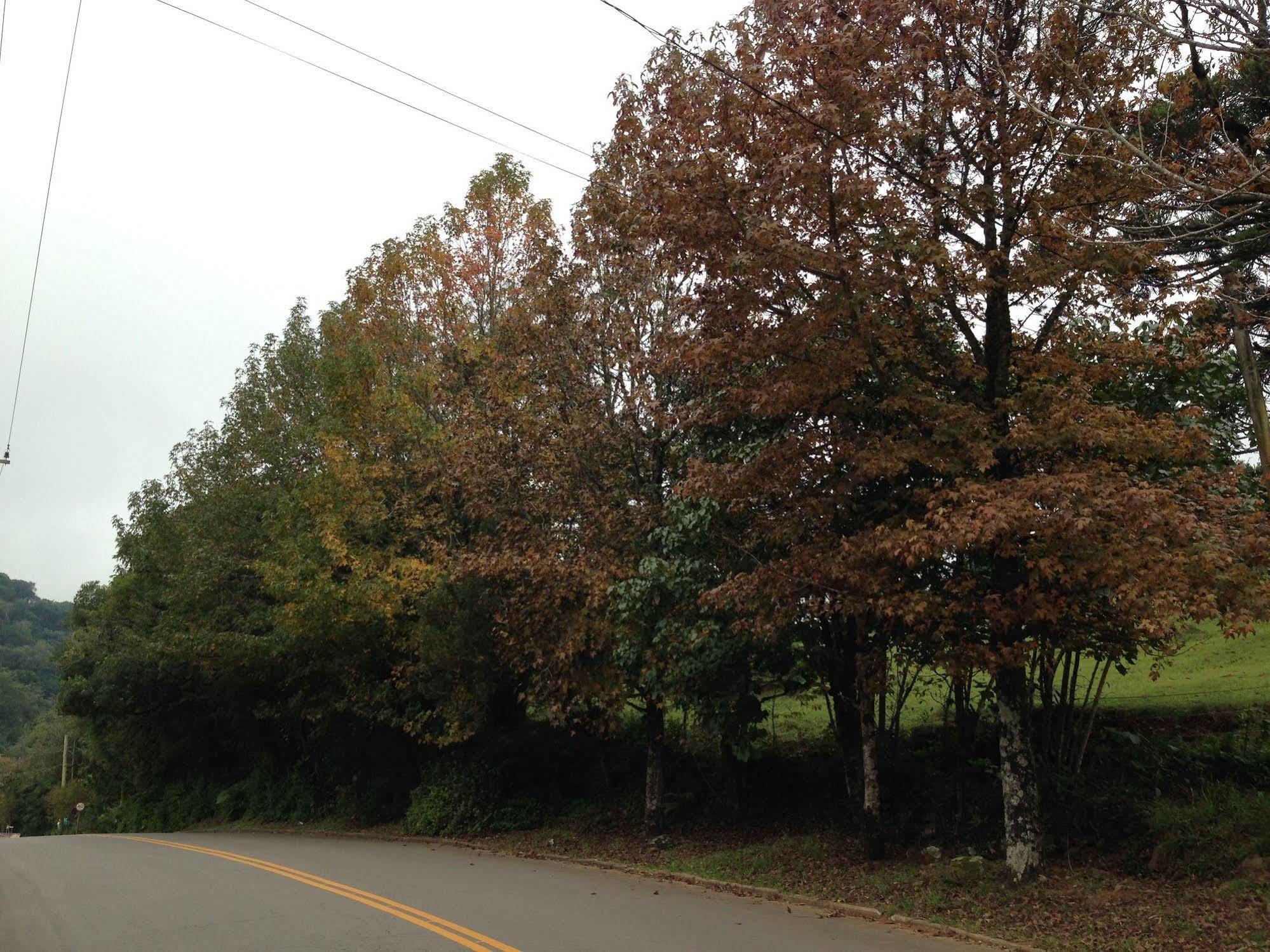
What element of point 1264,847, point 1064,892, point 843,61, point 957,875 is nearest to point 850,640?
point 957,875

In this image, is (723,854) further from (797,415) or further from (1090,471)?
(1090,471)

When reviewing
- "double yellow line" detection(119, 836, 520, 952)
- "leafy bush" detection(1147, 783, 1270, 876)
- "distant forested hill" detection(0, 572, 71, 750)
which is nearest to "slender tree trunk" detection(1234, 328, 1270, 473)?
"leafy bush" detection(1147, 783, 1270, 876)

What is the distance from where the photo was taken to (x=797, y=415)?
38.7 feet

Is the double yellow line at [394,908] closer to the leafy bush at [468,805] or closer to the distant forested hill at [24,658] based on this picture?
the leafy bush at [468,805]

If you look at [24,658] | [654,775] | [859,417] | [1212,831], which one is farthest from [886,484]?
[24,658]

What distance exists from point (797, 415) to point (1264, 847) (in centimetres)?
648

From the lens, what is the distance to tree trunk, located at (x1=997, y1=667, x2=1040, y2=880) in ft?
33.3

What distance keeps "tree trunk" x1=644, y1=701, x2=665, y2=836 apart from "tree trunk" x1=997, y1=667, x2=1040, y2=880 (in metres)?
6.67

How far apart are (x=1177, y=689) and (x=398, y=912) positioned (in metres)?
12.4

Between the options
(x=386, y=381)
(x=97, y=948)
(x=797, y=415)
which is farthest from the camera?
(x=386, y=381)

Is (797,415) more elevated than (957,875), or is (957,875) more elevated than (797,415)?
(797,415)

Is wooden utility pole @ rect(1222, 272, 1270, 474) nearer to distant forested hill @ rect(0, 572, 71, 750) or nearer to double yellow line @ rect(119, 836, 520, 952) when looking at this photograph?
double yellow line @ rect(119, 836, 520, 952)

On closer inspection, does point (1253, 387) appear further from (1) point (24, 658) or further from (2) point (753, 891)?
(1) point (24, 658)

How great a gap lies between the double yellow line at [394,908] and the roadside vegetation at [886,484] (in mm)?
4265
